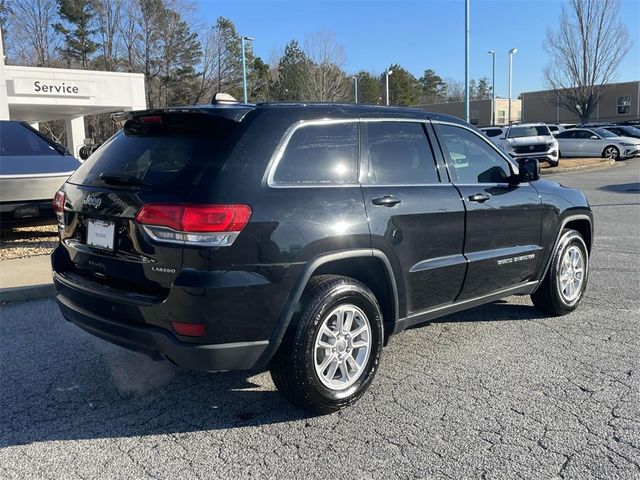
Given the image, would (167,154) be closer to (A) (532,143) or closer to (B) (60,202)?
(B) (60,202)

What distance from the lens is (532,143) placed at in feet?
74.3

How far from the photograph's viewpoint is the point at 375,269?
3697mm

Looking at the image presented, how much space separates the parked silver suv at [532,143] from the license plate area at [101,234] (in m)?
20.8

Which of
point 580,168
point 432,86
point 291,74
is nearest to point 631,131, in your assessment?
point 580,168

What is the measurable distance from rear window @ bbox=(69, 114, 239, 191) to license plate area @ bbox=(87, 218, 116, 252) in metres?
0.24

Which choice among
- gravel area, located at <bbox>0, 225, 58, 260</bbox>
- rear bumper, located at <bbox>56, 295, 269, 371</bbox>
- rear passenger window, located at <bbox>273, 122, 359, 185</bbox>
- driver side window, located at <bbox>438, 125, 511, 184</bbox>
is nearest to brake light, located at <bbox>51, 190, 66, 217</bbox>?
rear bumper, located at <bbox>56, 295, 269, 371</bbox>

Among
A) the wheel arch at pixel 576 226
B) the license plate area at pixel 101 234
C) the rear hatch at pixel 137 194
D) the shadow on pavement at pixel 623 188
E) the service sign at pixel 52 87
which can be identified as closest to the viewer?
the rear hatch at pixel 137 194

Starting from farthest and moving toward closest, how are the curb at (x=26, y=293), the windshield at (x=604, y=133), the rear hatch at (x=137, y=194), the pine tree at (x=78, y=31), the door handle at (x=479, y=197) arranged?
the pine tree at (x=78, y=31) < the windshield at (x=604, y=133) < the curb at (x=26, y=293) < the door handle at (x=479, y=197) < the rear hatch at (x=137, y=194)

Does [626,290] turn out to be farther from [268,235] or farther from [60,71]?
[60,71]

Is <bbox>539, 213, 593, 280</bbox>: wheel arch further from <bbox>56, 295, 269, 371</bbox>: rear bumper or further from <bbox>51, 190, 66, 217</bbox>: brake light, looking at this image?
<bbox>51, 190, 66, 217</bbox>: brake light

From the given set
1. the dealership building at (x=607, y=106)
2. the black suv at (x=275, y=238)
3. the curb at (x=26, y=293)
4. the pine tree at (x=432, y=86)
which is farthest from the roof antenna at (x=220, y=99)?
the pine tree at (x=432, y=86)

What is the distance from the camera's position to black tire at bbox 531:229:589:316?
17.0 feet

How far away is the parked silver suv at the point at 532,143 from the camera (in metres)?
22.4

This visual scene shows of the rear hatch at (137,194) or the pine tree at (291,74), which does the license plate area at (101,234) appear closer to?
the rear hatch at (137,194)
